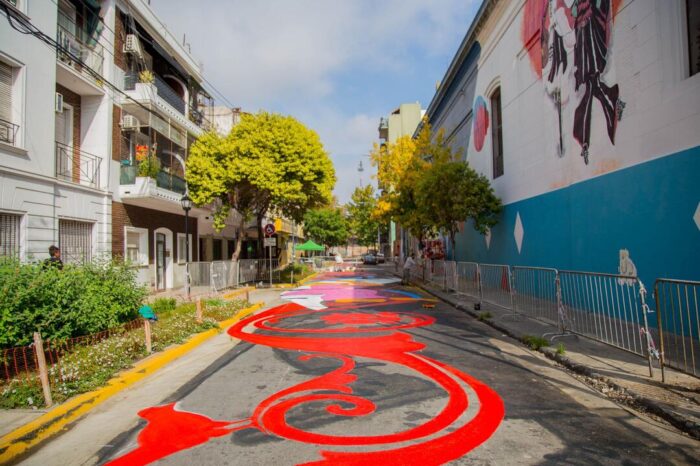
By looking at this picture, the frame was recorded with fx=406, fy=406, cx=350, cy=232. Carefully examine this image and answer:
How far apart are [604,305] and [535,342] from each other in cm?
134

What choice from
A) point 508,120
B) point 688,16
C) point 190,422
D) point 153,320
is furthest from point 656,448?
point 508,120

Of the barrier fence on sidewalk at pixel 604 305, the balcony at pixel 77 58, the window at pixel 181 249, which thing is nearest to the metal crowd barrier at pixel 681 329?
the barrier fence on sidewalk at pixel 604 305

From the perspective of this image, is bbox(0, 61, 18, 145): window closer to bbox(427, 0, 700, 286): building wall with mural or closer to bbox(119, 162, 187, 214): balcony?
bbox(119, 162, 187, 214): balcony

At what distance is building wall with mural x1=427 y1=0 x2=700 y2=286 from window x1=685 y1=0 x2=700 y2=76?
2.8 inches

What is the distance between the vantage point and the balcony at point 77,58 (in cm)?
1300

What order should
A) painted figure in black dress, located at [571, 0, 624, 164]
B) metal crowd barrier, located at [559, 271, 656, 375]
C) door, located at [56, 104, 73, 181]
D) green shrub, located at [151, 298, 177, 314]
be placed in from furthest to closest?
door, located at [56, 104, 73, 181]
green shrub, located at [151, 298, 177, 314]
painted figure in black dress, located at [571, 0, 624, 164]
metal crowd barrier, located at [559, 271, 656, 375]

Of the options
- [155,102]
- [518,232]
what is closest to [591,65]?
[518,232]

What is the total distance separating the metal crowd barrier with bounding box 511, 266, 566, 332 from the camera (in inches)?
333

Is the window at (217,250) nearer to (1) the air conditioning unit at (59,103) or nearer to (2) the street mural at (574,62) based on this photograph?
(1) the air conditioning unit at (59,103)

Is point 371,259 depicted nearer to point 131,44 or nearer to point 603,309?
point 131,44

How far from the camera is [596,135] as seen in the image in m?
10.1

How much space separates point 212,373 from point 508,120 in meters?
14.9

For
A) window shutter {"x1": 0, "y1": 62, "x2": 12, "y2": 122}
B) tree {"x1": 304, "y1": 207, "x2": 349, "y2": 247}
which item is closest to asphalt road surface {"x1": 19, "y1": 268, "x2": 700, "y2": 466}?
window shutter {"x1": 0, "y1": 62, "x2": 12, "y2": 122}

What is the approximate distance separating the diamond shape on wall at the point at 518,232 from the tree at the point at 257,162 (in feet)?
31.3
